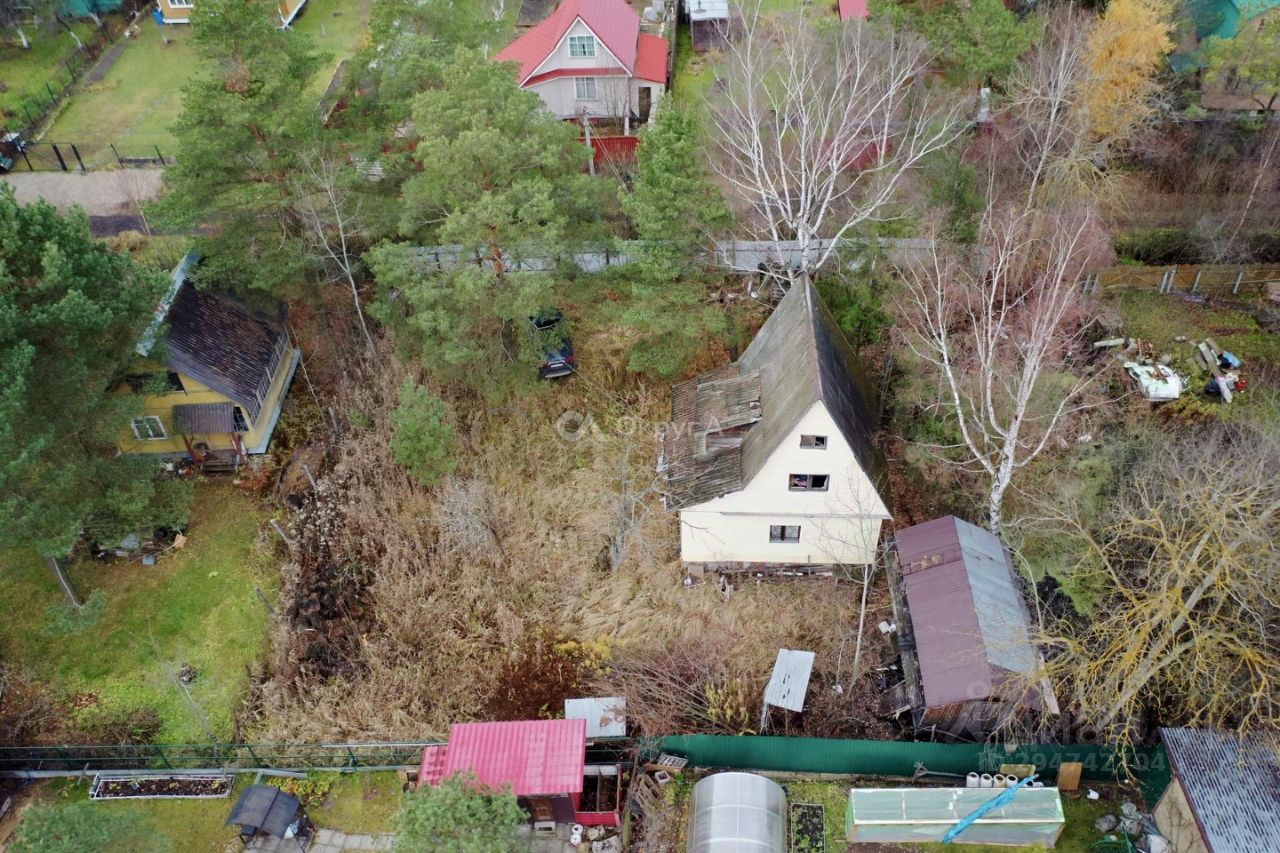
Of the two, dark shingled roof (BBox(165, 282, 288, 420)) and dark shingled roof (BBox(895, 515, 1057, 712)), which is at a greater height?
dark shingled roof (BBox(165, 282, 288, 420))

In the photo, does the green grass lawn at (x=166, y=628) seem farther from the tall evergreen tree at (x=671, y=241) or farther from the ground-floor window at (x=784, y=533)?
the ground-floor window at (x=784, y=533)

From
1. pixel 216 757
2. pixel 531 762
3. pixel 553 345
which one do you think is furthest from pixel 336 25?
pixel 531 762

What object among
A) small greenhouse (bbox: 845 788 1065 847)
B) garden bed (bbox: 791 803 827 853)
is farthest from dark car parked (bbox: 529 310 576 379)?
small greenhouse (bbox: 845 788 1065 847)

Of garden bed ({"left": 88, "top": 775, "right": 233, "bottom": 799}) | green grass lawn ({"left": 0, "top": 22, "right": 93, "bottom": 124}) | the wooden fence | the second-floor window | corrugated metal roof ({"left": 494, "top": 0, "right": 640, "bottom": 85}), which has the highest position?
green grass lawn ({"left": 0, "top": 22, "right": 93, "bottom": 124})

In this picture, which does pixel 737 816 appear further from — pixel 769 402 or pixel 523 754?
pixel 769 402

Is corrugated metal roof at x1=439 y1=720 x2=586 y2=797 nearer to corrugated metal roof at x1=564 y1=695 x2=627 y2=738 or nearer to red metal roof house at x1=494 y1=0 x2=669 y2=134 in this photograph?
corrugated metal roof at x1=564 y1=695 x2=627 y2=738

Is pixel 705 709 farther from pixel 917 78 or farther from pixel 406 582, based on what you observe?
pixel 917 78

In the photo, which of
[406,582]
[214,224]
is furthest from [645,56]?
[406,582]
